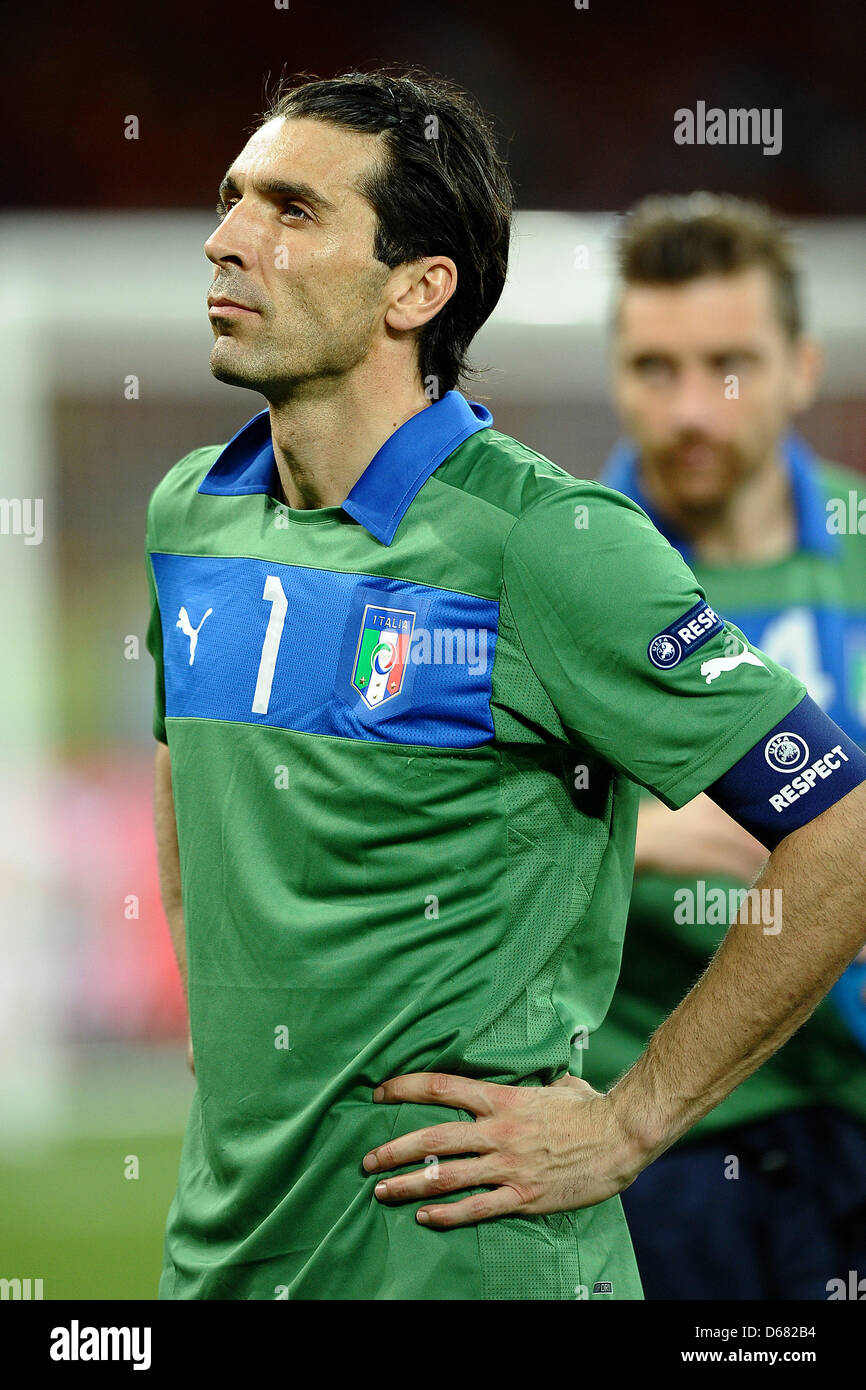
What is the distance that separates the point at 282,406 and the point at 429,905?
48cm

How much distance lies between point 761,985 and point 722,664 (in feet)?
0.89

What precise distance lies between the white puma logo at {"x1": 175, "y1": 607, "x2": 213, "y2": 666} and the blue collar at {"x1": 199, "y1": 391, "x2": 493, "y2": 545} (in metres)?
0.13

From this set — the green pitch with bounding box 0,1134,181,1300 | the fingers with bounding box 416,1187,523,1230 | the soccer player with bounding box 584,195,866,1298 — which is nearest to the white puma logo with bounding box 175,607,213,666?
the fingers with bounding box 416,1187,523,1230

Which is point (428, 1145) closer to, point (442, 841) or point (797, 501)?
point (442, 841)

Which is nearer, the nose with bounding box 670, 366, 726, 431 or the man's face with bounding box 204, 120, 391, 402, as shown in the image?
the man's face with bounding box 204, 120, 391, 402

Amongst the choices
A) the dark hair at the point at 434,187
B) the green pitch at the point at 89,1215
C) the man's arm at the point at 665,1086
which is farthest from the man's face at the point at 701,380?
the green pitch at the point at 89,1215

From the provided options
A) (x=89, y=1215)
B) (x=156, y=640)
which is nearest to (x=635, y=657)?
(x=156, y=640)

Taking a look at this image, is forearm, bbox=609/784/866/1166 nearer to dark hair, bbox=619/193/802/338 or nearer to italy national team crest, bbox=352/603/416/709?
italy national team crest, bbox=352/603/416/709

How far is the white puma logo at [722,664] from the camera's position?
117 centimetres

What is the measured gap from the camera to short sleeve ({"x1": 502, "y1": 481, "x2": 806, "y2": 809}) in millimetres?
1163

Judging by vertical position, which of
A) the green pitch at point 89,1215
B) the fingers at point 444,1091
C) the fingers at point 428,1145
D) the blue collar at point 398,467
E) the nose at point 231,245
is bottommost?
the green pitch at point 89,1215

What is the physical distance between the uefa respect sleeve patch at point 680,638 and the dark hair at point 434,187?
0.39 m

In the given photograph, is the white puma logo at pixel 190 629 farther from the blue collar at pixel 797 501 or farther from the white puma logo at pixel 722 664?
the blue collar at pixel 797 501
